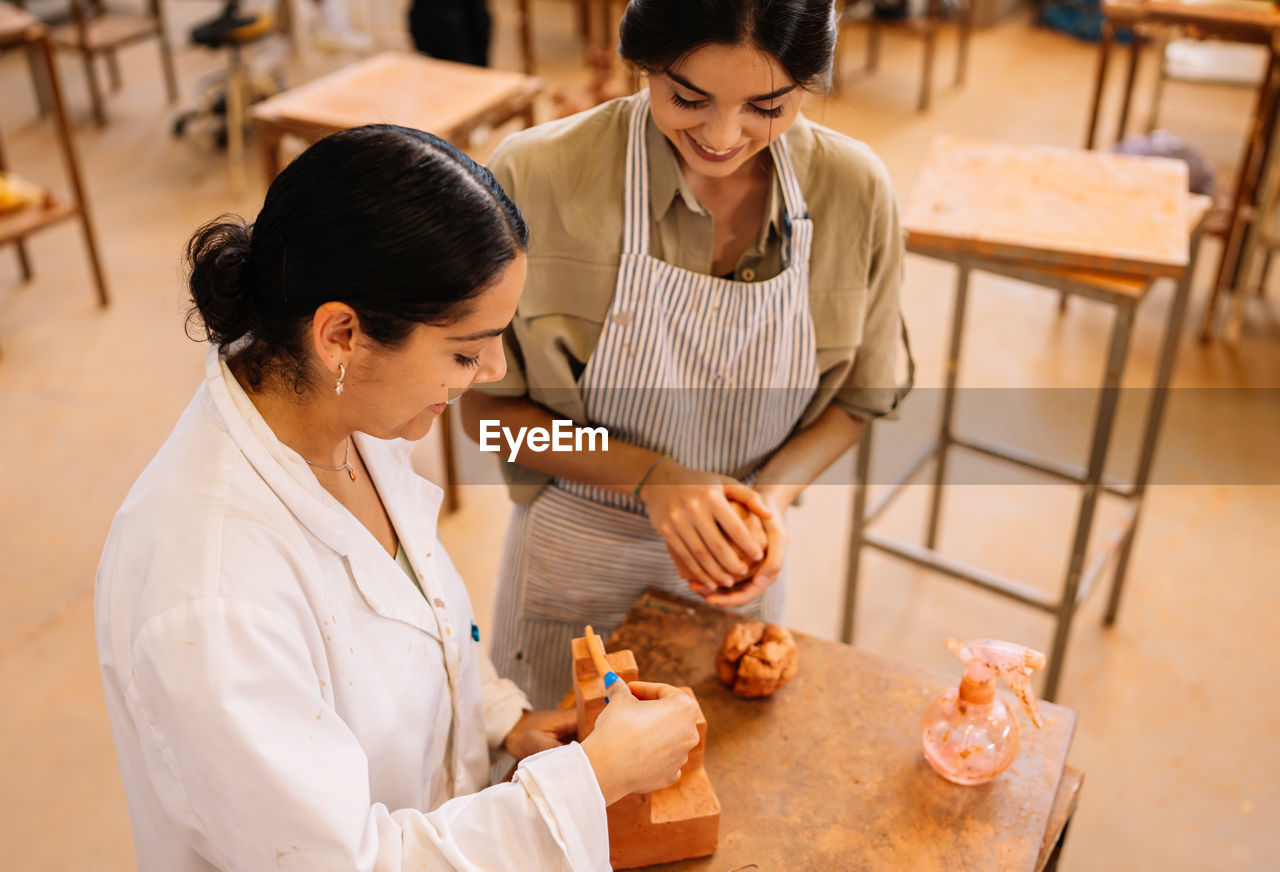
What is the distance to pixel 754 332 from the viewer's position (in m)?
1.68

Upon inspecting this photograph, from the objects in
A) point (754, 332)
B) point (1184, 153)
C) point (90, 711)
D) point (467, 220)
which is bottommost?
point (90, 711)

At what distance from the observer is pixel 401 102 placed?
11.2 ft

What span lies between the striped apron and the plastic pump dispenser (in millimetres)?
527

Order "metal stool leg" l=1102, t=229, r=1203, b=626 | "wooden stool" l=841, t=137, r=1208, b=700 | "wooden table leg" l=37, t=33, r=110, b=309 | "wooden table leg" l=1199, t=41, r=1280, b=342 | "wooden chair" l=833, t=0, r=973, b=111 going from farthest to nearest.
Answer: "wooden chair" l=833, t=0, r=973, b=111
"wooden table leg" l=37, t=33, r=110, b=309
"wooden table leg" l=1199, t=41, r=1280, b=342
"metal stool leg" l=1102, t=229, r=1203, b=626
"wooden stool" l=841, t=137, r=1208, b=700

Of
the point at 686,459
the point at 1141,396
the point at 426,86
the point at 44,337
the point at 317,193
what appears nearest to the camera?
the point at 317,193

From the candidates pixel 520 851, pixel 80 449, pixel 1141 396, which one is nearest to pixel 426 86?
pixel 80 449

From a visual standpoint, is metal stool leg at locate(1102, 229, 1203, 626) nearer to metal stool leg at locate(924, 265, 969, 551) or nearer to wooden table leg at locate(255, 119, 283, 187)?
metal stool leg at locate(924, 265, 969, 551)

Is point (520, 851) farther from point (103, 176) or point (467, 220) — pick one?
point (103, 176)

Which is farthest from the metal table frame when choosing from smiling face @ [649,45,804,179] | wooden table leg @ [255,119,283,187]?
wooden table leg @ [255,119,283,187]

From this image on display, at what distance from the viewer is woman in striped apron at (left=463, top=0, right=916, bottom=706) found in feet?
4.80

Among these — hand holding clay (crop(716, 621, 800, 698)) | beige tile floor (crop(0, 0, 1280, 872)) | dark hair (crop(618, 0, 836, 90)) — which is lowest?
beige tile floor (crop(0, 0, 1280, 872))

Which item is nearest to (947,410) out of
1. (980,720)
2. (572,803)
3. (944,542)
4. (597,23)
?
(944,542)

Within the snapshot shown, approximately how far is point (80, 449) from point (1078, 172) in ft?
10.2

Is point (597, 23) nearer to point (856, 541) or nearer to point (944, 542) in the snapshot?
point (944, 542)
